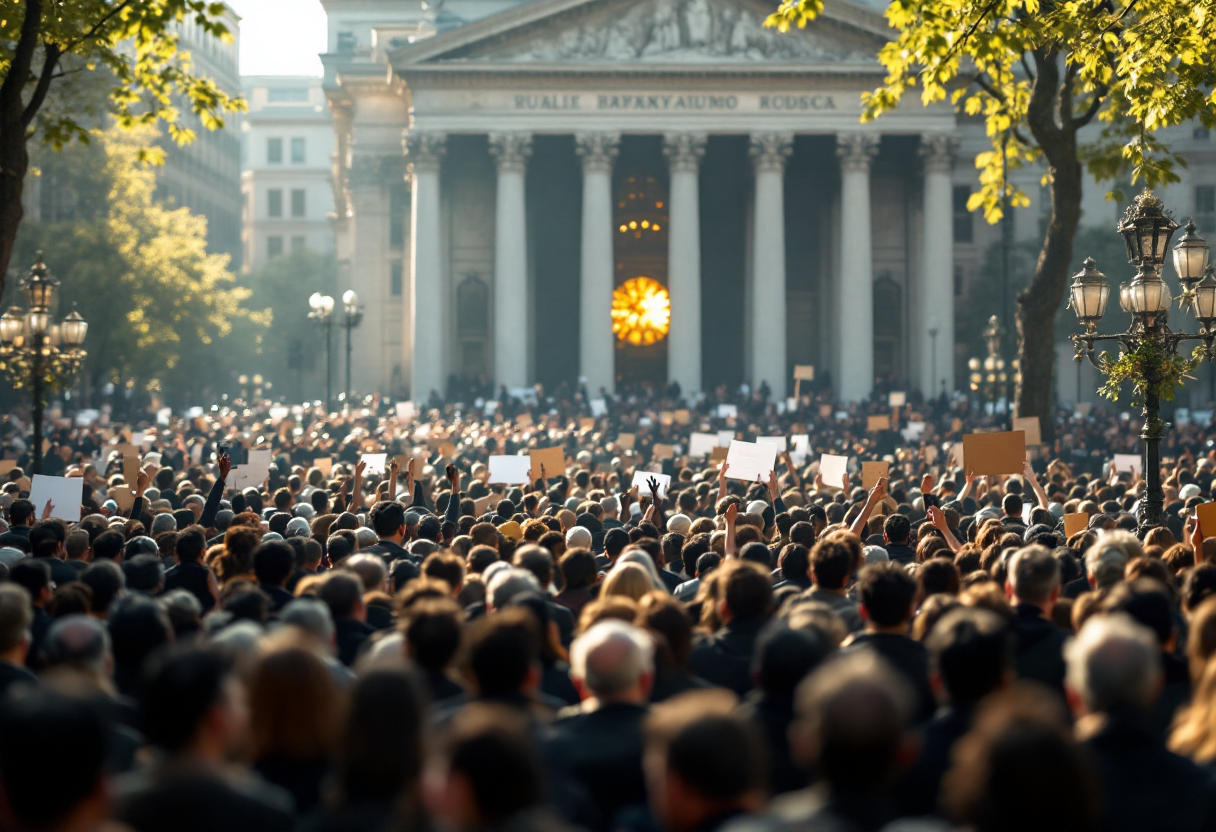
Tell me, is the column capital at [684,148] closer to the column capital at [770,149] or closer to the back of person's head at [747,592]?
the column capital at [770,149]

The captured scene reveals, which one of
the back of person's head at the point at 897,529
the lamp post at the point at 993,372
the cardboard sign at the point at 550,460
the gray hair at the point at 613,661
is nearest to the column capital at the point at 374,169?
the lamp post at the point at 993,372

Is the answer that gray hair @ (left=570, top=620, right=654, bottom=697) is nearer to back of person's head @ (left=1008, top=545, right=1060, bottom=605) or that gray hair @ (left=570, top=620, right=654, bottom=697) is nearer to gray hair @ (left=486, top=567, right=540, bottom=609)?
gray hair @ (left=486, top=567, right=540, bottom=609)

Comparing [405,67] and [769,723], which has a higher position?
[405,67]

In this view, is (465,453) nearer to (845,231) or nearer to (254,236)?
(845,231)

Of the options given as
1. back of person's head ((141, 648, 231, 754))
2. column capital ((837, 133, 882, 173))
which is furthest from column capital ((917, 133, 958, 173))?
back of person's head ((141, 648, 231, 754))

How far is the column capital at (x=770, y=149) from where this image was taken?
59969mm

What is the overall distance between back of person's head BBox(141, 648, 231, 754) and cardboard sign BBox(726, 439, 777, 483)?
13911 millimetres

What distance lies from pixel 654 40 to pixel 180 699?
57044mm

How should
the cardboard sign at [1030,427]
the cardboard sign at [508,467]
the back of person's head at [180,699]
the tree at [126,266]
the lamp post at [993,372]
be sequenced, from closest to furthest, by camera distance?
the back of person's head at [180,699] → the cardboard sign at [508,467] → the cardboard sign at [1030,427] → the lamp post at [993,372] → the tree at [126,266]

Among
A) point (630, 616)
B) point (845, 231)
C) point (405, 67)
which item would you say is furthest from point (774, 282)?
point (630, 616)

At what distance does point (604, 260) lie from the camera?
60.0m

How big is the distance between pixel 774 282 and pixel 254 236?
293 feet

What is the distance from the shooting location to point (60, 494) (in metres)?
17.2

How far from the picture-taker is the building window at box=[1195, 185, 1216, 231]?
73.2 m
